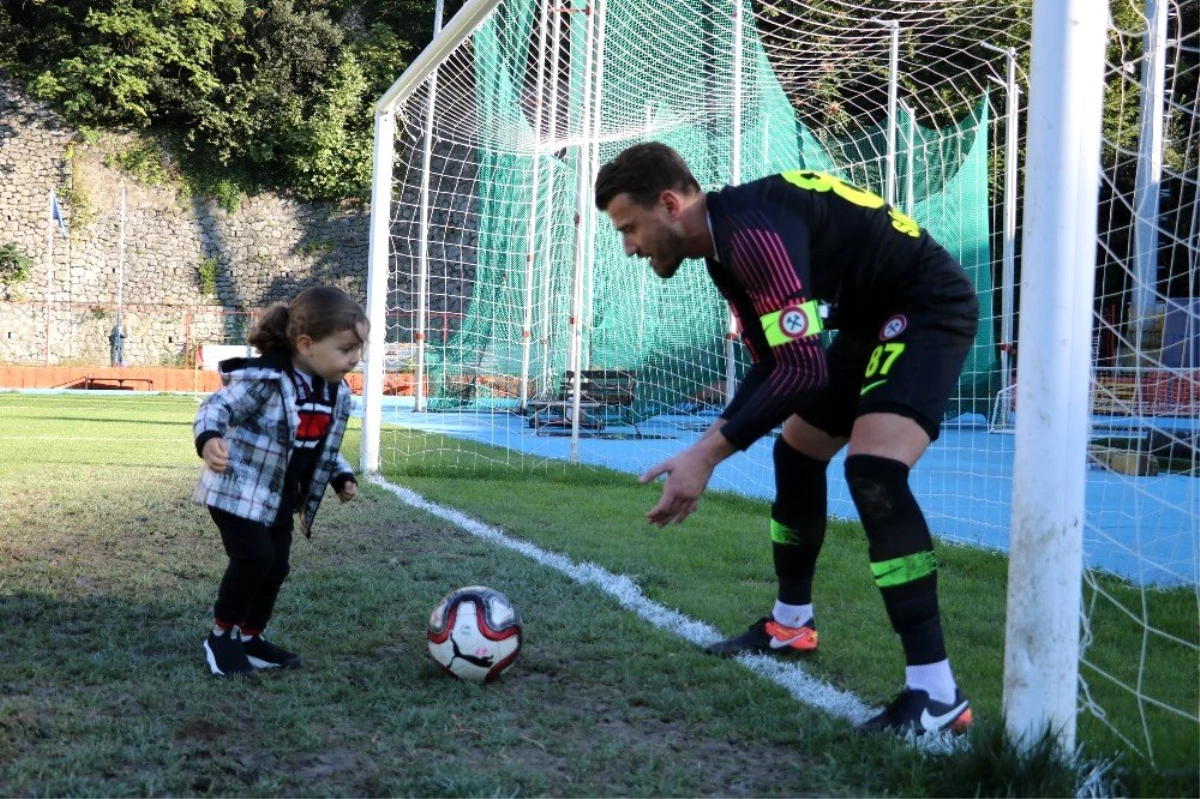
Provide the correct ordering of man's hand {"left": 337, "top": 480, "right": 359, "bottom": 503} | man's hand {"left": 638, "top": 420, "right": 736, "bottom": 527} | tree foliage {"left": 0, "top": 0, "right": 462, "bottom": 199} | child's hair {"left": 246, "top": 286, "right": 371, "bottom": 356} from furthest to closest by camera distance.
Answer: tree foliage {"left": 0, "top": 0, "right": 462, "bottom": 199} < man's hand {"left": 337, "top": 480, "right": 359, "bottom": 503} < child's hair {"left": 246, "top": 286, "right": 371, "bottom": 356} < man's hand {"left": 638, "top": 420, "right": 736, "bottom": 527}

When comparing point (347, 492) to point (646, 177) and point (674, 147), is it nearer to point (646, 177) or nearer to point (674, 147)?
point (646, 177)

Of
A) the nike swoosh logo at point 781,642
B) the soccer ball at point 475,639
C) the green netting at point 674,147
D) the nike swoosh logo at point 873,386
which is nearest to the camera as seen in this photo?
the nike swoosh logo at point 873,386

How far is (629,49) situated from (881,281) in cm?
896

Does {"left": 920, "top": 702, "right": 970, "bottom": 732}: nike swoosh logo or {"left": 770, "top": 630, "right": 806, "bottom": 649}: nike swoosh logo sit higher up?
{"left": 920, "top": 702, "right": 970, "bottom": 732}: nike swoosh logo

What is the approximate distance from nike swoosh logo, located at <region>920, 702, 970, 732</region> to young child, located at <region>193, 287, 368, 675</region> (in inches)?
72.7

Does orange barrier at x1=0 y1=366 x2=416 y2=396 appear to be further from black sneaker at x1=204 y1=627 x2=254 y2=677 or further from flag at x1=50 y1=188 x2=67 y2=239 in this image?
black sneaker at x1=204 y1=627 x2=254 y2=677

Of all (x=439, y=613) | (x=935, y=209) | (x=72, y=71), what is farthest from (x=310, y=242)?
(x=439, y=613)

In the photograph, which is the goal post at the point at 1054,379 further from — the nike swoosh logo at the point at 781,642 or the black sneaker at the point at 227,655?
the black sneaker at the point at 227,655

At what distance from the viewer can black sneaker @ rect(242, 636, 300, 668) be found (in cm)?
342

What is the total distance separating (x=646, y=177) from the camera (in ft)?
9.18

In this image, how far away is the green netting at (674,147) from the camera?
11.1 metres

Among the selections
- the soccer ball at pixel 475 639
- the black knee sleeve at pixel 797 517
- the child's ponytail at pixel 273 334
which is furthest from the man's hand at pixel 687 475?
the child's ponytail at pixel 273 334

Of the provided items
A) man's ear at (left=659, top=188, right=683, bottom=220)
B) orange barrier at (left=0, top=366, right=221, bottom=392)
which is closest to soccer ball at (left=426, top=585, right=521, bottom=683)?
man's ear at (left=659, top=188, right=683, bottom=220)

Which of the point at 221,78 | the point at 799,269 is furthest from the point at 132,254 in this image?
the point at 799,269
